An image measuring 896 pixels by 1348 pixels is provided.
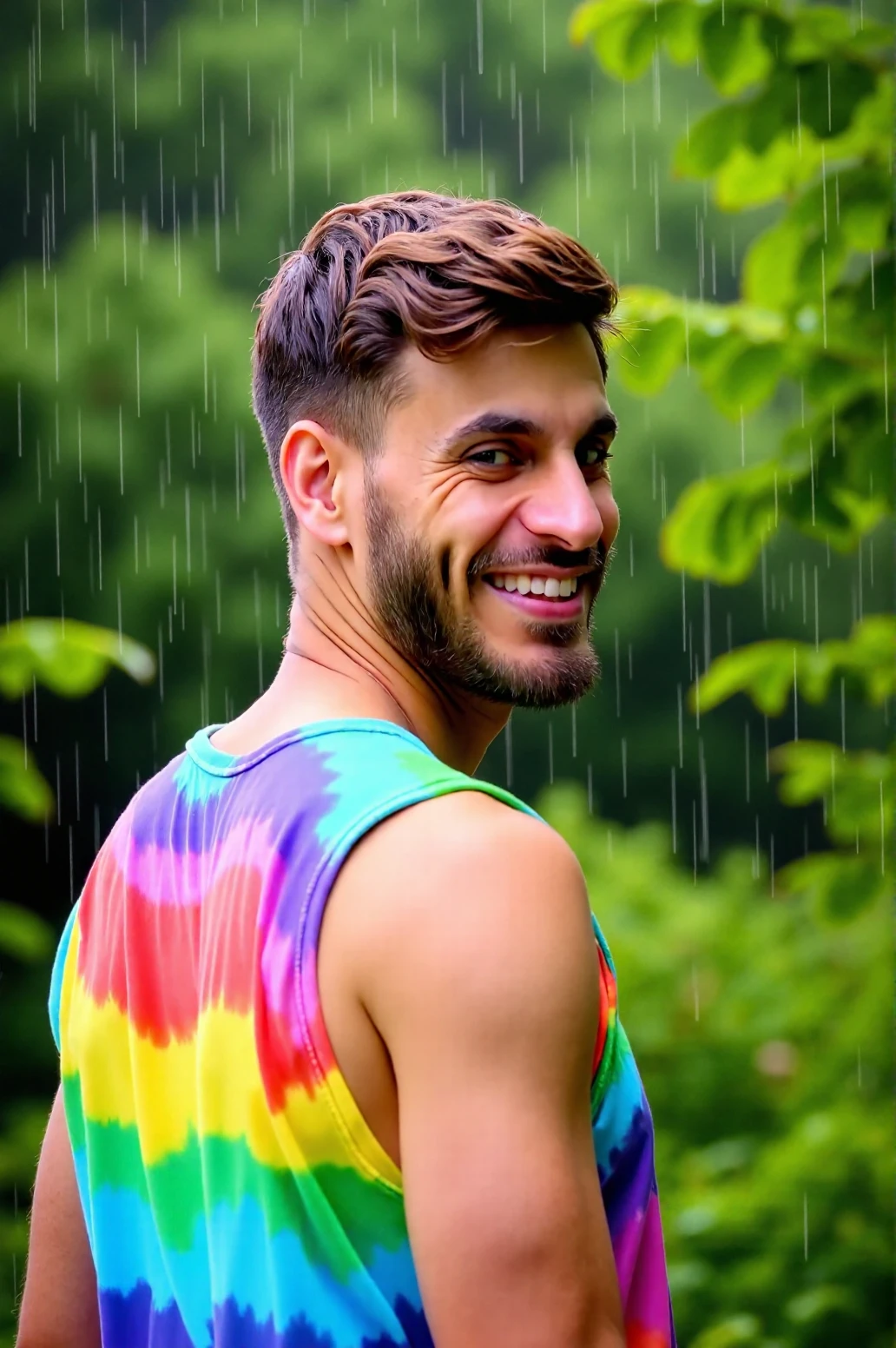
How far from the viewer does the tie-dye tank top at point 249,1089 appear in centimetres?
118

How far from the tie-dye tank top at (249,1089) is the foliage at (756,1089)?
3.37m

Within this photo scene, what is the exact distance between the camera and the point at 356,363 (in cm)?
146

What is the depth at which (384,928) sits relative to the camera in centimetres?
114

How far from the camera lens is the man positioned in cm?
111

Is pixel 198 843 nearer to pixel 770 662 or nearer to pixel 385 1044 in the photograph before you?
pixel 385 1044

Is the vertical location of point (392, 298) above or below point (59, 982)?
above

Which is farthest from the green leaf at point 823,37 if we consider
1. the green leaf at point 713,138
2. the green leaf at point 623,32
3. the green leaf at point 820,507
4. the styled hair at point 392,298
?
the styled hair at point 392,298

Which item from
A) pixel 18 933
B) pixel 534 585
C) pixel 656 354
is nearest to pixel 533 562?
pixel 534 585

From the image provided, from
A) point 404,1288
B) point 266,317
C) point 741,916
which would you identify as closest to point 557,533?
point 266,317

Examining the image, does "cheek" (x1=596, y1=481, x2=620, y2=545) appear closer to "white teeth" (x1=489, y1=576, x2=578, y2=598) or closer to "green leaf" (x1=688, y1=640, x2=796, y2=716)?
"white teeth" (x1=489, y1=576, x2=578, y2=598)

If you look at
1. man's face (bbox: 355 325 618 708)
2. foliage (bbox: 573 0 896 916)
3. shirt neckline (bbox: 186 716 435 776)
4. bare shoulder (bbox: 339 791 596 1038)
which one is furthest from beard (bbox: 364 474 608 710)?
foliage (bbox: 573 0 896 916)

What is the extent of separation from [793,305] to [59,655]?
5.12ft

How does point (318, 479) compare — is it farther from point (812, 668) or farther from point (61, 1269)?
point (812, 668)

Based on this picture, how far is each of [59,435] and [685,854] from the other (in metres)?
5.88
